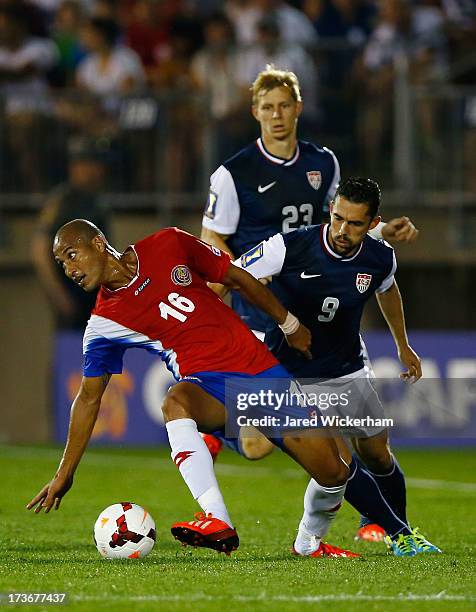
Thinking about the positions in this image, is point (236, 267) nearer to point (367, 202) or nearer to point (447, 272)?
point (367, 202)

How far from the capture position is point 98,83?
49.8 feet

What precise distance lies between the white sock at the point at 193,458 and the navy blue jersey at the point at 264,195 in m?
1.84

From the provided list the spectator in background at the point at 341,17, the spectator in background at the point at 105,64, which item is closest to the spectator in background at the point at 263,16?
the spectator in background at the point at 341,17

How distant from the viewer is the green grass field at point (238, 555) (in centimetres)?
548

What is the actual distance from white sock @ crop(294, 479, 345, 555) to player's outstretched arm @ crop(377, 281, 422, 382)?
85 cm

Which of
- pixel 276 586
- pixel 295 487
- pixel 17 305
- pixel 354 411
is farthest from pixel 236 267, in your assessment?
pixel 17 305

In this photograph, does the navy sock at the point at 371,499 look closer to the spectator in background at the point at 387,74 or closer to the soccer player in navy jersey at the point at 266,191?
the soccer player in navy jersey at the point at 266,191

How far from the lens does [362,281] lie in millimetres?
7277

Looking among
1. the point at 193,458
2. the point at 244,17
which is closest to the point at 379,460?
the point at 193,458

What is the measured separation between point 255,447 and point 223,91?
730cm

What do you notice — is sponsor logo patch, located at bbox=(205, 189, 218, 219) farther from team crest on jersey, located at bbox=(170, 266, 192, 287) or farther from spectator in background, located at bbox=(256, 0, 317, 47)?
spectator in background, located at bbox=(256, 0, 317, 47)

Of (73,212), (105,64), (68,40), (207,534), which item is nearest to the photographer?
(207,534)

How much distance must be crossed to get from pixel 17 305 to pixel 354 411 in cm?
890

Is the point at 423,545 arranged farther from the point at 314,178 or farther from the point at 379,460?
the point at 314,178
